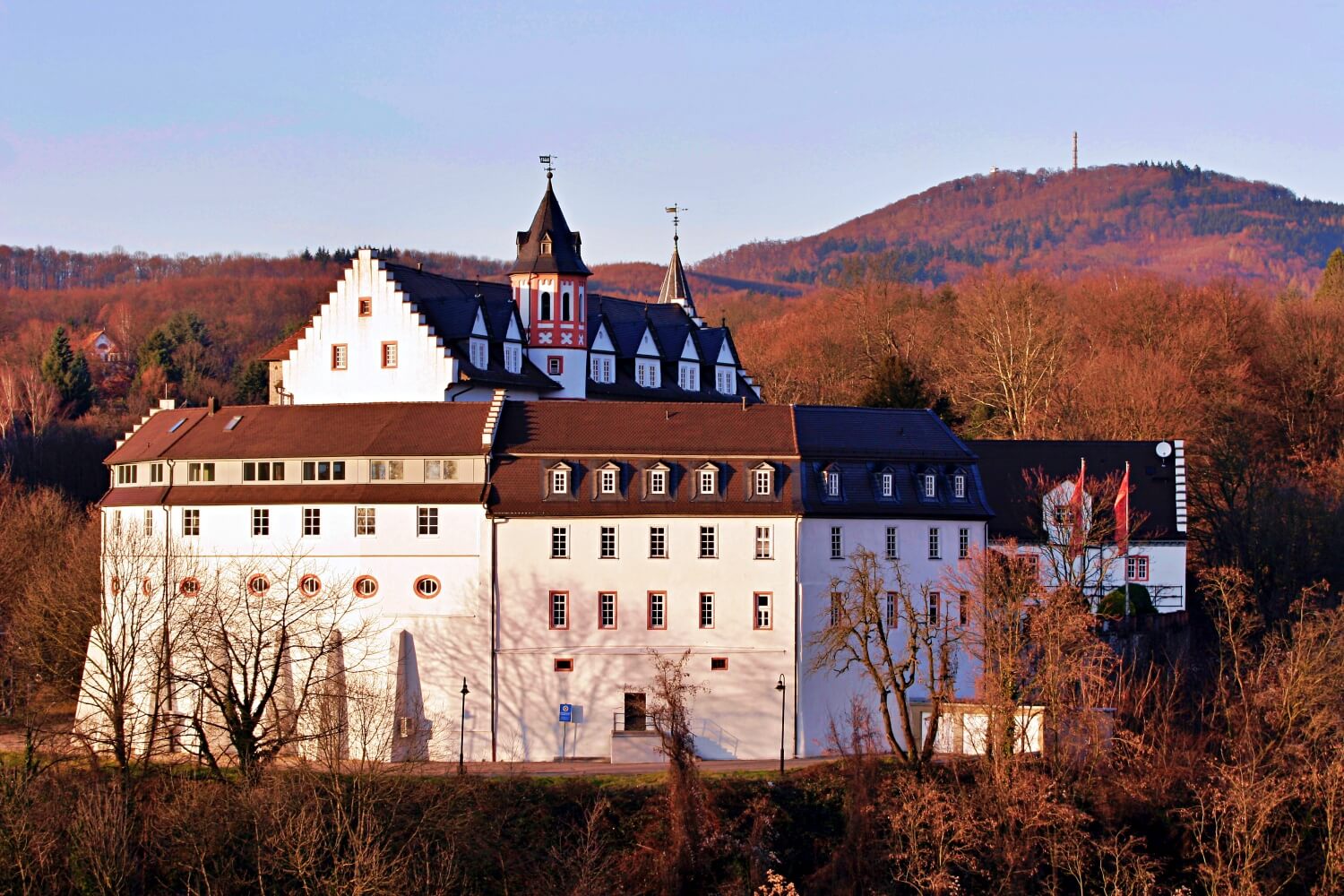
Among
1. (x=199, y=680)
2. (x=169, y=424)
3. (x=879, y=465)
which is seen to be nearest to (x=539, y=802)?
(x=199, y=680)

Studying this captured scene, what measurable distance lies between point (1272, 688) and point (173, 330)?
8277cm

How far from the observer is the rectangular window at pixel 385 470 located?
48719 millimetres

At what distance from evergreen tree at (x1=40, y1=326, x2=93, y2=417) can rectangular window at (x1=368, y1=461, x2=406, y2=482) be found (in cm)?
5969

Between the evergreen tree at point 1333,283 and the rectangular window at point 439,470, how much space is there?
194 feet

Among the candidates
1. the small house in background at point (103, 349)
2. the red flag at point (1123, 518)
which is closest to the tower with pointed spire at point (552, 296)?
the red flag at point (1123, 518)

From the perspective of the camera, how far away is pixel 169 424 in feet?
176

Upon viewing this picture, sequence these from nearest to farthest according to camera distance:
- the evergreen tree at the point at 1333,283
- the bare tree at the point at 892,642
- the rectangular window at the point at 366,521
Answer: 1. the bare tree at the point at 892,642
2. the rectangular window at the point at 366,521
3. the evergreen tree at the point at 1333,283

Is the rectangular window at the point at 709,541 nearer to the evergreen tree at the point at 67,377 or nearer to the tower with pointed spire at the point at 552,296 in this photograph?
the tower with pointed spire at the point at 552,296

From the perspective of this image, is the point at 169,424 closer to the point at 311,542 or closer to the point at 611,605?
the point at 311,542

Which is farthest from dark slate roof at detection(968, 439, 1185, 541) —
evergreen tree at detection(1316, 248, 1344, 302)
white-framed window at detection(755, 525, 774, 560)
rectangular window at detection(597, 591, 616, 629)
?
evergreen tree at detection(1316, 248, 1344, 302)

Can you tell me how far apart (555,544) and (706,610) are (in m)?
4.27

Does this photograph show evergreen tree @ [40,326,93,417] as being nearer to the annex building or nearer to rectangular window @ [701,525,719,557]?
the annex building

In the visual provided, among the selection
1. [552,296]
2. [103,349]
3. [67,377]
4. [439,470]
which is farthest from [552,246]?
[103,349]

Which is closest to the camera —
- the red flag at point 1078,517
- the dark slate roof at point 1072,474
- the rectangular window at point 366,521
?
the rectangular window at point 366,521
